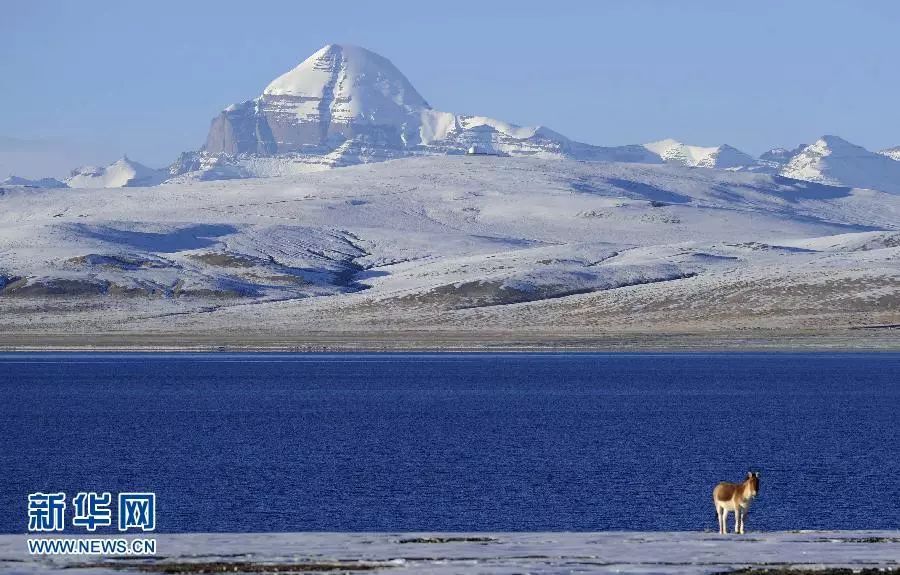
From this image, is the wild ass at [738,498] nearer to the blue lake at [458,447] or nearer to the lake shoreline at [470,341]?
the blue lake at [458,447]

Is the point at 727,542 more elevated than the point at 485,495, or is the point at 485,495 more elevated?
the point at 727,542

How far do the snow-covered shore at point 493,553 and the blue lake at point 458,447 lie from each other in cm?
1007

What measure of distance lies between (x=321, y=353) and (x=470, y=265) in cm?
6387

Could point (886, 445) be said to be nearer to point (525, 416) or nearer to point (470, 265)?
point (525, 416)

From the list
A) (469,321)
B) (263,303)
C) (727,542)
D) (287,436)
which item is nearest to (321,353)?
(469,321)

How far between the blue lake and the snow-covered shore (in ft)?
33.0

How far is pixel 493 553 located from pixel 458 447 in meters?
30.1

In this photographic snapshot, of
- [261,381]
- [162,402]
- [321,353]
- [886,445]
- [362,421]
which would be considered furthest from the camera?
[321,353]

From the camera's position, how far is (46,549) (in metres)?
21.8

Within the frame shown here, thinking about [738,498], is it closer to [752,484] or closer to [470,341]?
[752,484]

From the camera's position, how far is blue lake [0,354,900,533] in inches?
1422

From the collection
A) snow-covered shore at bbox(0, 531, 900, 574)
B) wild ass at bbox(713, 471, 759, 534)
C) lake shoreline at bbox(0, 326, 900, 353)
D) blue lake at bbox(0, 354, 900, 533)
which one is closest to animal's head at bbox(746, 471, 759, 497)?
wild ass at bbox(713, 471, 759, 534)

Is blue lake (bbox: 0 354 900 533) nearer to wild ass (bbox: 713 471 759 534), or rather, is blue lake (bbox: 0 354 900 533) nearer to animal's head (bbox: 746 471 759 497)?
wild ass (bbox: 713 471 759 534)

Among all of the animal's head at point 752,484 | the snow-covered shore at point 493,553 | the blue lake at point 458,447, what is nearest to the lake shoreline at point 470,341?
the blue lake at point 458,447
